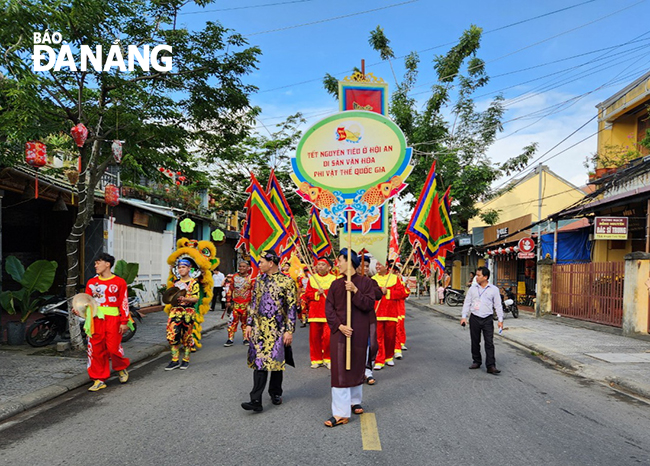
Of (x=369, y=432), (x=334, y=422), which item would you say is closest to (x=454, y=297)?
(x=334, y=422)

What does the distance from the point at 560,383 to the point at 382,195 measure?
3.72 metres

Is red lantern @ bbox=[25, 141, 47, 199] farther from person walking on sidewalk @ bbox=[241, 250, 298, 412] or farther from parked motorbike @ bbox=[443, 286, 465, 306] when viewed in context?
parked motorbike @ bbox=[443, 286, 465, 306]

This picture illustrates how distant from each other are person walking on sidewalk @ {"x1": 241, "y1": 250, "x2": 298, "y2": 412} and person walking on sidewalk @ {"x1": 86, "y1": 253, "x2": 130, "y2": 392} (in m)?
2.06

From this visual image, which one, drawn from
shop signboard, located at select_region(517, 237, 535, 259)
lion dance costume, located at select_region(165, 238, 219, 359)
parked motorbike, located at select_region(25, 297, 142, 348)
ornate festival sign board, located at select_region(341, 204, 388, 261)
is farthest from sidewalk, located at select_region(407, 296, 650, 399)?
parked motorbike, located at select_region(25, 297, 142, 348)

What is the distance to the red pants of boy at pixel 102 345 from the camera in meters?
6.39

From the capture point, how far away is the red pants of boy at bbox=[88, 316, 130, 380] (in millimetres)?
6391

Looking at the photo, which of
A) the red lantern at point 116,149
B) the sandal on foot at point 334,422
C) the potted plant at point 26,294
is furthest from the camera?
the potted plant at point 26,294

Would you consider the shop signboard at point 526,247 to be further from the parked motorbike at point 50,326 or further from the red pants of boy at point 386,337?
the parked motorbike at point 50,326

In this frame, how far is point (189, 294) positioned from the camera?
24.6 ft

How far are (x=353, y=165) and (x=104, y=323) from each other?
383cm

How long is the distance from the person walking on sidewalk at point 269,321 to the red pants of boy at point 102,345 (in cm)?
208

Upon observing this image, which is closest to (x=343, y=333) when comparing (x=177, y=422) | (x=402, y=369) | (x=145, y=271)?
(x=177, y=422)

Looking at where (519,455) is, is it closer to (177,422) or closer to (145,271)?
(177,422)

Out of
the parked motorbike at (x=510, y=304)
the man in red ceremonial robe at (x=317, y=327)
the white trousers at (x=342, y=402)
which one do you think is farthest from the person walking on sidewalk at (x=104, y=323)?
the parked motorbike at (x=510, y=304)
